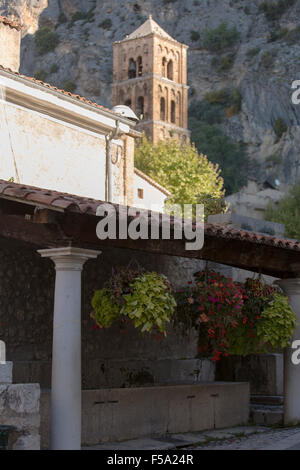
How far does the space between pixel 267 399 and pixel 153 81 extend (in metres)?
55.2

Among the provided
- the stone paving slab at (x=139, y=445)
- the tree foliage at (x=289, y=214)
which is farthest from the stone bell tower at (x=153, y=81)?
the stone paving slab at (x=139, y=445)

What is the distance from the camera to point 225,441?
33.9ft

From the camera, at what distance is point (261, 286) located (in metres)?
10.6

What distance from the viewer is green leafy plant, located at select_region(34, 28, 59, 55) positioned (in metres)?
80.9

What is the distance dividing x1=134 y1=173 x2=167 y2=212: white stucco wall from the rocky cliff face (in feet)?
101

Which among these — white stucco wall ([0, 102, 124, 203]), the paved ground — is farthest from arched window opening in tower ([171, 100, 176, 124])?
the paved ground

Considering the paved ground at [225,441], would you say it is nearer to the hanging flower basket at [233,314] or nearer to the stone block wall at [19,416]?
the hanging flower basket at [233,314]

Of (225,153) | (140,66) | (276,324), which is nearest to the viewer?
(276,324)

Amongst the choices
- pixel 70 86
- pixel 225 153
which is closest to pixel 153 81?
pixel 225 153

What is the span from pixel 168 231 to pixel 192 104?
221 ft

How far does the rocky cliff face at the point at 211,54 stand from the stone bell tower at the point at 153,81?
504cm

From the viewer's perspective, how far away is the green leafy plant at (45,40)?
80938 mm

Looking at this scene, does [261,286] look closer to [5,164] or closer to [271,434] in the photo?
[271,434]

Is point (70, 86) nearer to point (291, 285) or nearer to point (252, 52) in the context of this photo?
point (252, 52)
